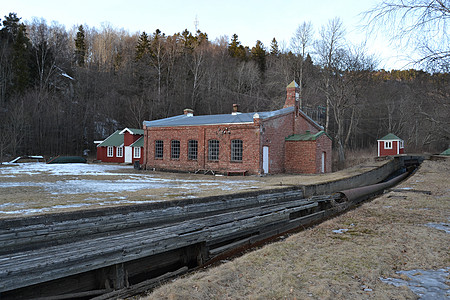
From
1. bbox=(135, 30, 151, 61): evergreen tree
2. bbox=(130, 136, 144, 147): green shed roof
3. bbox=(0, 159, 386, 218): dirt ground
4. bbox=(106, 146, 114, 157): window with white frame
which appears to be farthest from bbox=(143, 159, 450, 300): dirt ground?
bbox=(135, 30, 151, 61): evergreen tree

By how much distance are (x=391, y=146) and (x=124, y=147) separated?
3111cm

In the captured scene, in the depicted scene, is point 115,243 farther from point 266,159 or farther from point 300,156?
point 300,156

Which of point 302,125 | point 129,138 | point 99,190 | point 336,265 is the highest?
point 302,125

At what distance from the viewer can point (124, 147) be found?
34.5 metres

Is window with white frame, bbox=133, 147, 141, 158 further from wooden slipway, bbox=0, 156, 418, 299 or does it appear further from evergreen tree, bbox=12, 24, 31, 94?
wooden slipway, bbox=0, 156, 418, 299

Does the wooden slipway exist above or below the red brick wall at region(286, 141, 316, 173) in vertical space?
below

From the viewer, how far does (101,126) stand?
1832 inches

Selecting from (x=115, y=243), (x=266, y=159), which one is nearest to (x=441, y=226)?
(x=115, y=243)

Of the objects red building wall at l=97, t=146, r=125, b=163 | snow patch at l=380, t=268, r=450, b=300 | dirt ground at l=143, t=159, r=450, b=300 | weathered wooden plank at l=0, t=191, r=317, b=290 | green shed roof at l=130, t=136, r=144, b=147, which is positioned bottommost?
dirt ground at l=143, t=159, r=450, b=300

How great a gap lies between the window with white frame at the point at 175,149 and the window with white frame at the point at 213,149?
3274 millimetres

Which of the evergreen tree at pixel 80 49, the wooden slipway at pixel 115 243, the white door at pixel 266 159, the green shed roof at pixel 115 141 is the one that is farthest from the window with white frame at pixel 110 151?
the wooden slipway at pixel 115 243

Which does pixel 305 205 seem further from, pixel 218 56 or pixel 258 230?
pixel 218 56

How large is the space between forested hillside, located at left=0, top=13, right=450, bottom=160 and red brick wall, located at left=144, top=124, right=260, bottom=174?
47.2 ft

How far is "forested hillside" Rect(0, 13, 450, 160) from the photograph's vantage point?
117ft
